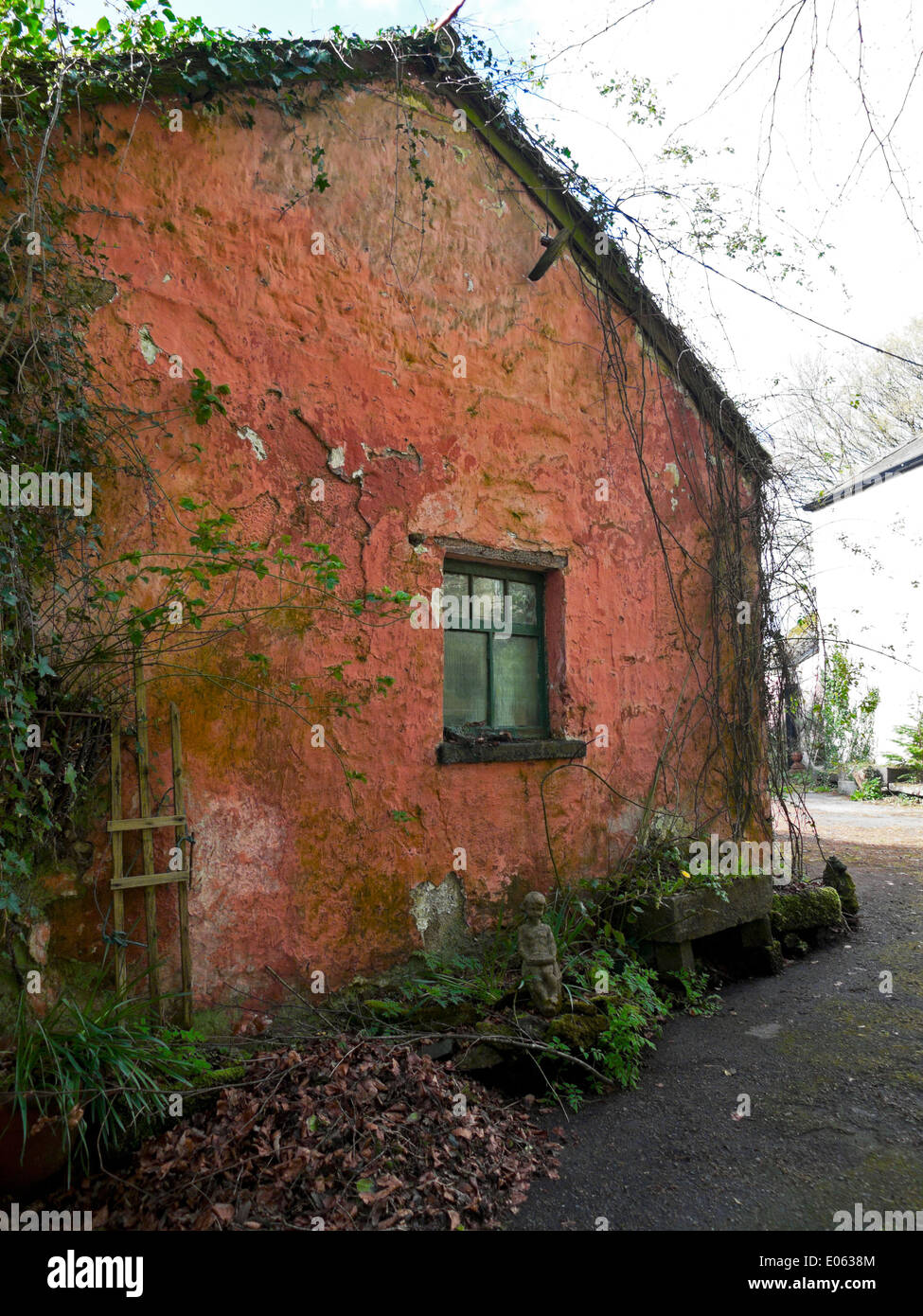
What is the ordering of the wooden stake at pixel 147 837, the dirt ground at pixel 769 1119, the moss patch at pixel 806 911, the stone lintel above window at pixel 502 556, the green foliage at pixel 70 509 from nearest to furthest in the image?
1. the dirt ground at pixel 769 1119
2. the green foliage at pixel 70 509
3. the wooden stake at pixel 147 837
4. the stone lintel above window at pixel 502 556
5. the moss patch at pixel 806 911

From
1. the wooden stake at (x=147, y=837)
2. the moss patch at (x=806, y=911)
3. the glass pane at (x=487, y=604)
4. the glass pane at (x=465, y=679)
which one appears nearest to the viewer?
the wooden stake at (x=147, y=837)

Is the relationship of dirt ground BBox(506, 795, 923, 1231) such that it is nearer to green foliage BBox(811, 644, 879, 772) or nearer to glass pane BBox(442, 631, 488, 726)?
glass pane BBox(442, 631, 488, 726)

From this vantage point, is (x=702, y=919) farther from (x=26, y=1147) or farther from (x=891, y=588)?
(x=891, y=588)

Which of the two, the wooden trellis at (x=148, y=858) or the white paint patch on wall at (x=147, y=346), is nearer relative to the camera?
the wooden trellis at (x=148, y=858)

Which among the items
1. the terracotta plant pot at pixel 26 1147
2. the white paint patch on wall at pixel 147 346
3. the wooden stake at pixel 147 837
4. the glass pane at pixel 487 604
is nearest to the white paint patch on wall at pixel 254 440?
the white paint patch on wall at pixel 147 346

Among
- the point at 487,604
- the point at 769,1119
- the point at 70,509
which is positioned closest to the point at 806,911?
the point at 769,1119

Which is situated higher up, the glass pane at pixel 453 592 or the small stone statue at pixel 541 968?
the glass pane at pixel 453 592

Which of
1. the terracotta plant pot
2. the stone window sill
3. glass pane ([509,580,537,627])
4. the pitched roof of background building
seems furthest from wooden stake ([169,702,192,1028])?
the pitched roof of background building

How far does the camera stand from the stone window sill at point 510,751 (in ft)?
14.5

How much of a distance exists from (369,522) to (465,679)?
3.90ft

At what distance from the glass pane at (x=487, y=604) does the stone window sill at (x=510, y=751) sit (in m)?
0.78

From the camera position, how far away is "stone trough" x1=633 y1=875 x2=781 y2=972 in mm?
4766

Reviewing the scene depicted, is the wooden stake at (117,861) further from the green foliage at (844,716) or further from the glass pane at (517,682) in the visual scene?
the green foliage at (844,716)
